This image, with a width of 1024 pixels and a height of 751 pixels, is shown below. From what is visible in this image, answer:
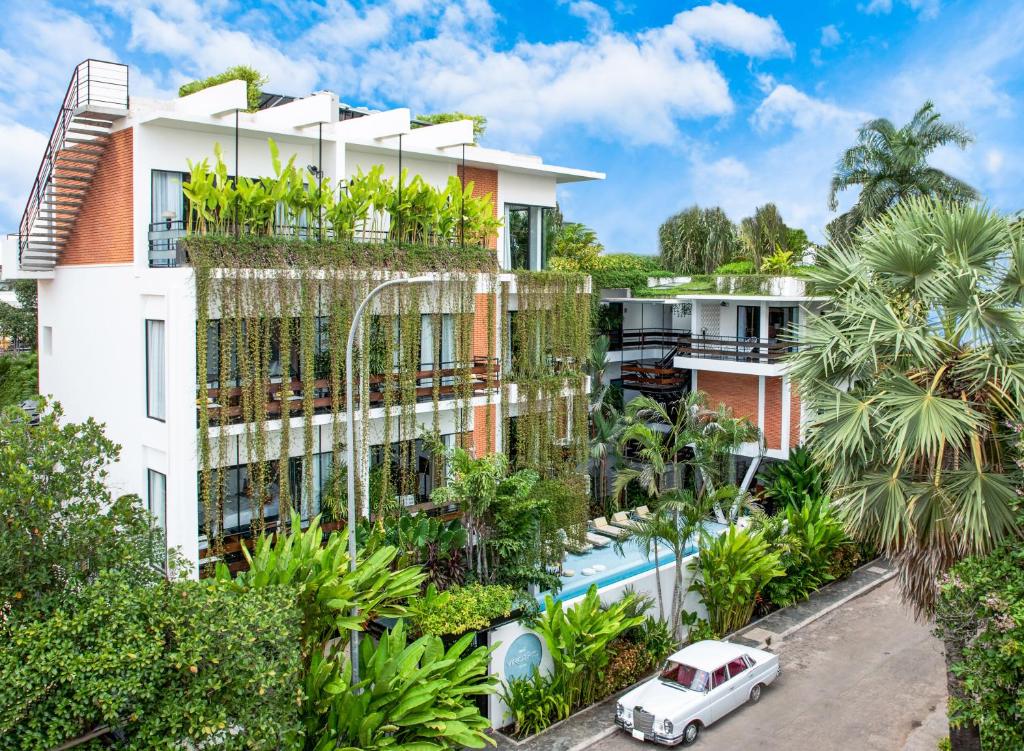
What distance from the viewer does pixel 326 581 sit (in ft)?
51.4

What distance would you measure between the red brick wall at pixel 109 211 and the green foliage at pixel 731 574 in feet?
49.7

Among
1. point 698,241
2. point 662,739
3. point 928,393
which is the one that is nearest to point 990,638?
point 928,393

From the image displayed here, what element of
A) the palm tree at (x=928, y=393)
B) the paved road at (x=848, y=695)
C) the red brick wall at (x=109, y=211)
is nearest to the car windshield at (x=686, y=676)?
the paved road at (x=848, y=695)

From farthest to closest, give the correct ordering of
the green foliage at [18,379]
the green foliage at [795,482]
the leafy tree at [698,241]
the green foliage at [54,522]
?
the leafy tree at [698,241] < the green foliage at [18,379] < the green foliage at [795,482] < the green foliage at [54,522]

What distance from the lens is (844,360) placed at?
50.2 feet

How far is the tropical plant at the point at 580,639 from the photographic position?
19391 mm

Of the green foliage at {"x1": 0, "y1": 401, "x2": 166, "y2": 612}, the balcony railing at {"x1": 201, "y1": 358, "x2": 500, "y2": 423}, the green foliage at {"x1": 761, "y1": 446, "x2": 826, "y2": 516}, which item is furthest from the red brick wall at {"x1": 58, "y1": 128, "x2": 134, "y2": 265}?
the green foliage at {"x1": 761, "y1": 446, "x2": 826, "y2": 516}

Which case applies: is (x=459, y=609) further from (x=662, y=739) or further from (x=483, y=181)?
(x=483, y=181)

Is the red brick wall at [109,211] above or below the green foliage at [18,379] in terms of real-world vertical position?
above

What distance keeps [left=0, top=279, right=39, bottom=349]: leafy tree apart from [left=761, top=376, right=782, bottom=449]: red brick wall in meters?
32.8

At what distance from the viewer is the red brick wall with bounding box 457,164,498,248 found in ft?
86.7

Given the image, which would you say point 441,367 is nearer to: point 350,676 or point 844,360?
point 350,676

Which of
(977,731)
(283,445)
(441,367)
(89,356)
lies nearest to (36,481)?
(283,445)

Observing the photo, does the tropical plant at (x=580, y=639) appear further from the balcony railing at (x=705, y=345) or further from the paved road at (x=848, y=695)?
the balcony railing at (x=705, y=345)
